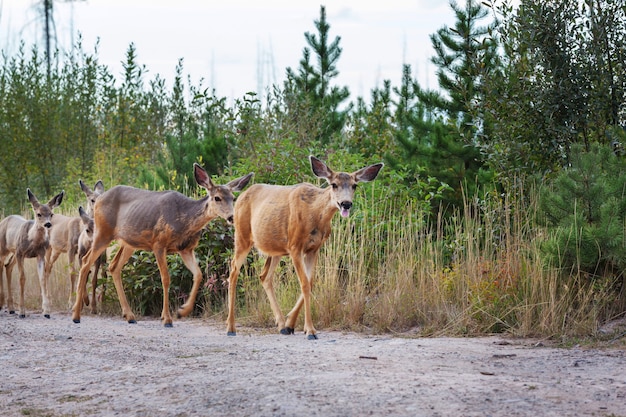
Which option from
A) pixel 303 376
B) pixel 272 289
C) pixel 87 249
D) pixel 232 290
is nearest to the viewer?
pixel 303 376

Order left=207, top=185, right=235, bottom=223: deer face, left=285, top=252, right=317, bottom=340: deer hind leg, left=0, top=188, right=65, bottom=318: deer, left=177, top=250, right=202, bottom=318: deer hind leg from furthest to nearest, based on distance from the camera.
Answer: left=0, top=188, right=65, bottom=318: deer → left=207, top=185, right=235, bottom=223: deer face → left=177, top=250, right=202, bottom=318: deer hind leg → left=285, top=252, right=317, bottom=340: deer hind leg

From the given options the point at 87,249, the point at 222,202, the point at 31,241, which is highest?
the point at 222,202

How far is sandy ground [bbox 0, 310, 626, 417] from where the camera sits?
6441mm

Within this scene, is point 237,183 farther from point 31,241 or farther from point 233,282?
point 31,241

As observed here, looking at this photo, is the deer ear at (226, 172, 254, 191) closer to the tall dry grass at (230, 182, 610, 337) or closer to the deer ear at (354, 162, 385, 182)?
the tall dry grass at (230, 182, 610, 337)

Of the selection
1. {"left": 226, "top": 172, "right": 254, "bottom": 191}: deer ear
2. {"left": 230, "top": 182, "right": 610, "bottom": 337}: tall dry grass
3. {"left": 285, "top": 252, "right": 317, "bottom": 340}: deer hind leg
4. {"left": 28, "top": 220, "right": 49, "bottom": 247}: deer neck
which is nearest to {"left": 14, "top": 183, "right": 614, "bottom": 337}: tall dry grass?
{"left": 230, "top": 182, "right": 610, "bottom": 337}: tall dry grass

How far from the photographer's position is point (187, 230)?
12781 millimetres

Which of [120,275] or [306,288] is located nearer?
[306,288]

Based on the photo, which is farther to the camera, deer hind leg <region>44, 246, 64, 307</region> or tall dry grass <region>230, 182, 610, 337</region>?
deer hind leg <region>44, 246, 64, 307</region>

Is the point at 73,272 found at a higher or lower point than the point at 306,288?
higher

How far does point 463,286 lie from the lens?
11109mm

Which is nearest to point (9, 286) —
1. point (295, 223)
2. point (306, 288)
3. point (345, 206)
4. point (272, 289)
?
point (272, 289)

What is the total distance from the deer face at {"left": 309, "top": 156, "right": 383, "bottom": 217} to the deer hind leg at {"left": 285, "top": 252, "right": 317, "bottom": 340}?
0.81 metres

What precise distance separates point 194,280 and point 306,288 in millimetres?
2242
